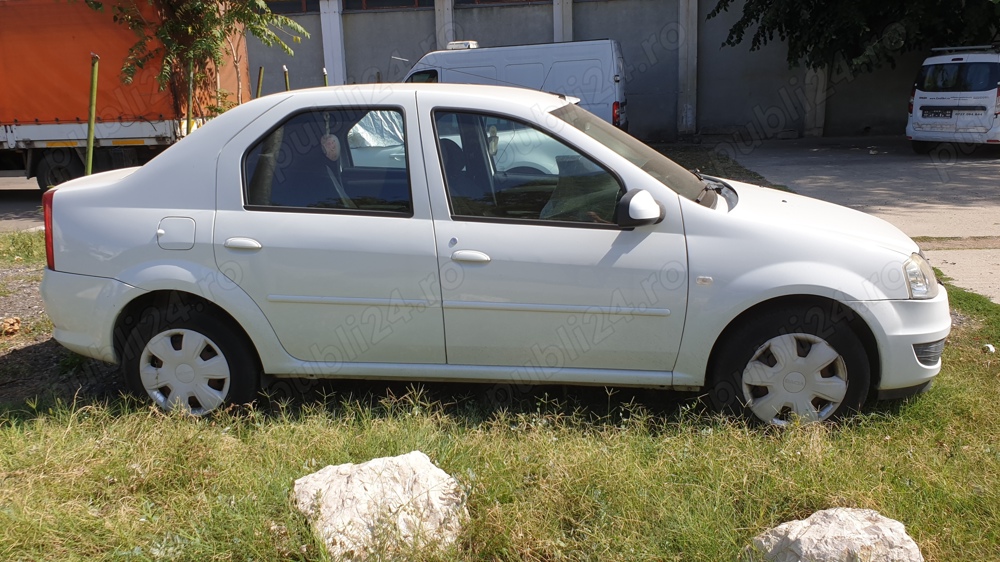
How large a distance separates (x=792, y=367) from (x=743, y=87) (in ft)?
61.4

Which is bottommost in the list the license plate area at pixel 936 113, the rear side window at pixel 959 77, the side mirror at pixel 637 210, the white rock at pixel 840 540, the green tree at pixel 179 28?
the white rock at pixel 840 540

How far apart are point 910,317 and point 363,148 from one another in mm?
2711

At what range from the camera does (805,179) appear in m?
13.2

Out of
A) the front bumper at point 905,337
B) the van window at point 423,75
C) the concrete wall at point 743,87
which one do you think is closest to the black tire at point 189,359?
the front bumper at point 905,337

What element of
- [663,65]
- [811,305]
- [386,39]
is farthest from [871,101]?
[811,305]

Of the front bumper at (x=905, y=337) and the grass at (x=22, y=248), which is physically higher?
the front bumper at (x=905, y=337)

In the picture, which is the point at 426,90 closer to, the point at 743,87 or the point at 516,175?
the point at 516,175

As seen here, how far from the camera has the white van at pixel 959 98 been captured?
1438cm

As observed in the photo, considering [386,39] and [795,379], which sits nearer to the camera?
[795,379]

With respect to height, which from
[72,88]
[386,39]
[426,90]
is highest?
[386,39]

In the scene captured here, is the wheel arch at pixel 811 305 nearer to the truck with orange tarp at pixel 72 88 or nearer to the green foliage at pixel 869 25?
the truck with orange tarp at pixel 72 88

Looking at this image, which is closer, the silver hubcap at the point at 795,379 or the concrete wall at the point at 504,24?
the silver hubcap at the point at 795,379

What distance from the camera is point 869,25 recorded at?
55.2 feet

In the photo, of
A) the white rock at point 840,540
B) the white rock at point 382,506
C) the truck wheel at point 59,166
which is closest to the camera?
the white rock at point 840,540
